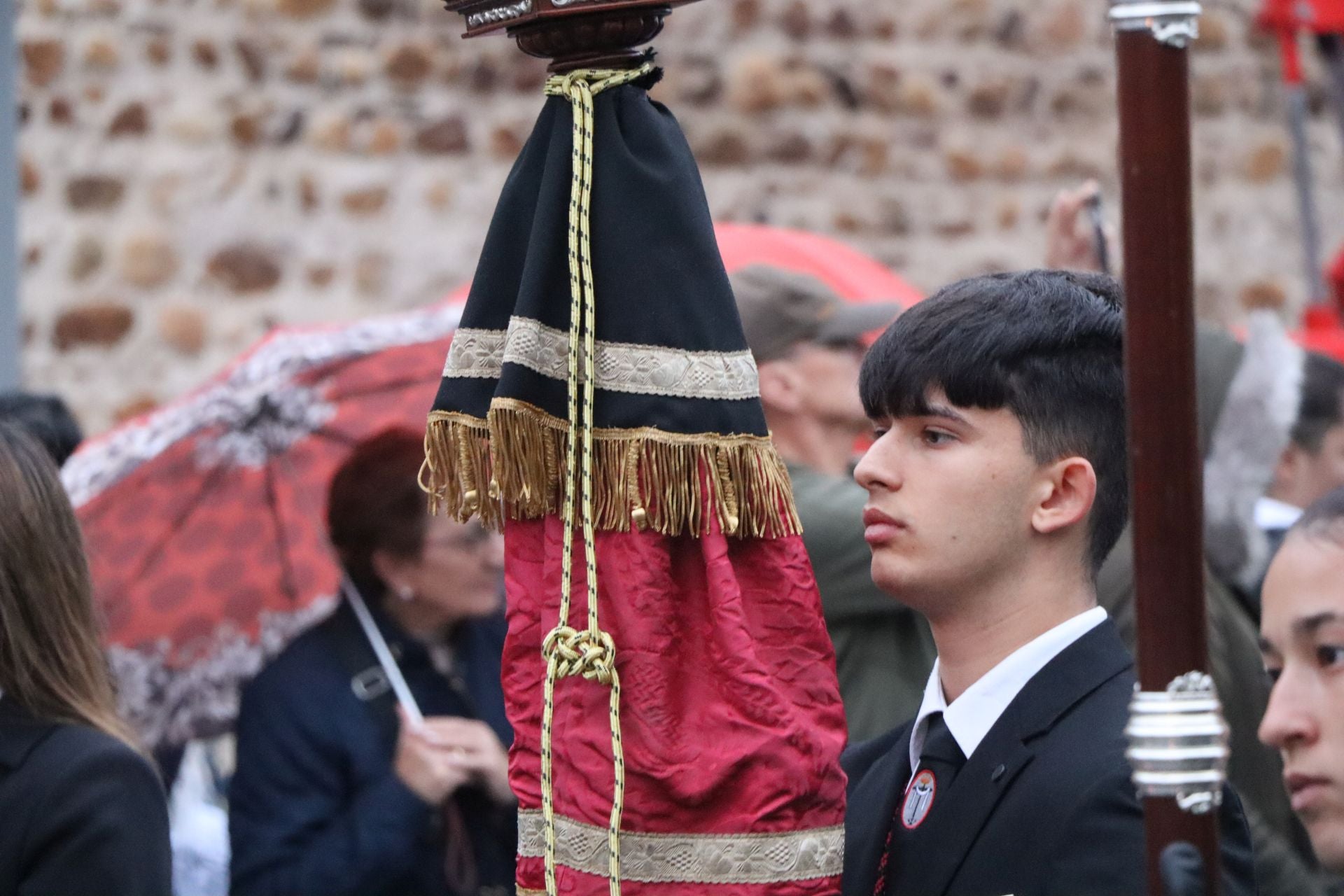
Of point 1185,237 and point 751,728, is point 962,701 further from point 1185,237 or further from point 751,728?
point 1185,237

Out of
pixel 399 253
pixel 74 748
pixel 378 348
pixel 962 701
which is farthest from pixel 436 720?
pixel 399 253

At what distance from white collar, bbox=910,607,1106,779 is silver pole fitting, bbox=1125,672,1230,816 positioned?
55 centimetres

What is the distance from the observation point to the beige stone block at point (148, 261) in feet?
18.7

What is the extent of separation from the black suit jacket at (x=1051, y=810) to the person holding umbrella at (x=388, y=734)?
1.53 m

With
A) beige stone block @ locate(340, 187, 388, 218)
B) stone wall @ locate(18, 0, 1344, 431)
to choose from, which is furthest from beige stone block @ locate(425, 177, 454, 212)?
beige stone block @ locate(340, 187, 388, 218)

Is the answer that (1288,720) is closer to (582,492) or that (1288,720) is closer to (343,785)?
(582,492)

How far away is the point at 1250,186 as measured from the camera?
7.45 metres

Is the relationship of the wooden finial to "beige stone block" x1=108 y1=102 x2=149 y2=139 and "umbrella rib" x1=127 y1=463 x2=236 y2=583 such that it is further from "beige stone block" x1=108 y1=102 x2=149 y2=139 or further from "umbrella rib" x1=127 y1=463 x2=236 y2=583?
"beige stone block" x1=108 y1=102 x2=149 y2=139

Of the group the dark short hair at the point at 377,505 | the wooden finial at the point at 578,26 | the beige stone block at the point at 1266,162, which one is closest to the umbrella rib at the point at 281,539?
the dark short hair at the point at 377,505

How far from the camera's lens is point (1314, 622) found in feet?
6.46

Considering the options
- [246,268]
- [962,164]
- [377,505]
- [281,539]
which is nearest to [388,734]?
[377,505]

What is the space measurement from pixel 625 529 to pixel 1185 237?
2.00 feet

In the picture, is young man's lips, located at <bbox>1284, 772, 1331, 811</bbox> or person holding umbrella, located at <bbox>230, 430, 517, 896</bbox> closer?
young man's lips, located at <bbox>1284, 772, 1331, 811</bbox>

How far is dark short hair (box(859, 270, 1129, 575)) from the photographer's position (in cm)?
190
